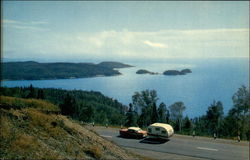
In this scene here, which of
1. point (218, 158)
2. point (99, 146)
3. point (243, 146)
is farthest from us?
point (243, 146)

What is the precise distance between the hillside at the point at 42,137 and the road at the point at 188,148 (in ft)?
17.5

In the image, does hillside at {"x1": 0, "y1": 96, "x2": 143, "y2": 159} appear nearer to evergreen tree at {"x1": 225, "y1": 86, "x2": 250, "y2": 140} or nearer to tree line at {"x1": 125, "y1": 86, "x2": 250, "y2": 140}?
tree line at {"x1": 125, "y1": 86, "x2": 250, "y2": 140}

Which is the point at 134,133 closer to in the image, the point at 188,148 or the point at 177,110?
the point at 188,148

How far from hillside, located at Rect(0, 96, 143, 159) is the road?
17.5 feet

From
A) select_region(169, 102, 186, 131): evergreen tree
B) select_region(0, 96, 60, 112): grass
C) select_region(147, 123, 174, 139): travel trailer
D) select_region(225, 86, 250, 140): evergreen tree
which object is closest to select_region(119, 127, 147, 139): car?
select_region(147, 123, 174, 139): travel trailer

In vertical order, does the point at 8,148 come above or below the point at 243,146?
above

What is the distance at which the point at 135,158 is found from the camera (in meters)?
19.5

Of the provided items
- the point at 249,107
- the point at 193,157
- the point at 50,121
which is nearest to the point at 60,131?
the point at 50,121

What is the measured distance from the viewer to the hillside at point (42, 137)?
1266 cm

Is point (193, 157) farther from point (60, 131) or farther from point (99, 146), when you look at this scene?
point (60, 131)

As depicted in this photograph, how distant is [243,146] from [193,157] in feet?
25.0

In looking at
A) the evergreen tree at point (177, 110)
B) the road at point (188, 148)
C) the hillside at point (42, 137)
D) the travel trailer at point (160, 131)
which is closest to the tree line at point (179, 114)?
the evergreen tree at point (177, 110)

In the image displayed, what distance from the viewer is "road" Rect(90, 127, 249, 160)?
22.9 meters

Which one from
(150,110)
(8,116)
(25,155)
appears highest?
(8,116)
